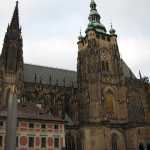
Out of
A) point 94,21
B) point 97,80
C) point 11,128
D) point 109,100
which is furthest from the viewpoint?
point 94,21

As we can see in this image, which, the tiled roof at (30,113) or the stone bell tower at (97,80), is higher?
the stone bell tower at (97,80)

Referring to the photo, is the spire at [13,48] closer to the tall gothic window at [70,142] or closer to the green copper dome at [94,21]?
the green copper dome at [94,21]

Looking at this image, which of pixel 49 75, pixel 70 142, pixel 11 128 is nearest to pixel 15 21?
pixel 49 75

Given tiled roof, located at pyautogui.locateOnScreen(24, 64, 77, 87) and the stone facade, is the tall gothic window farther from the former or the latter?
tiled roof, located at pyautogui.locateOnScreen(24, 64, 77, 87)

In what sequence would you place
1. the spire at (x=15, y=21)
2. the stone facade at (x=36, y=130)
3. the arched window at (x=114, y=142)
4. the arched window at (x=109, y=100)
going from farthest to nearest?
the spire at (x=15, y=21) → the arched window at (x=109, y=100) → the arched window at (x=114, y=142) → the stone facade at (x=36, y=130)

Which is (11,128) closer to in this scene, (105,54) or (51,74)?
(105,54)

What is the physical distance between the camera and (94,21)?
66.8 m

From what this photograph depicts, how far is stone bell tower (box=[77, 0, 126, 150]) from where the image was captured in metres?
52.7

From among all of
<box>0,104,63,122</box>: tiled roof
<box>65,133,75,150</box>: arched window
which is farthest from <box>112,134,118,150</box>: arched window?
<box>0,104,63,122</box>: tiled roof

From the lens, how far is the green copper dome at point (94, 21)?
63.8 metres

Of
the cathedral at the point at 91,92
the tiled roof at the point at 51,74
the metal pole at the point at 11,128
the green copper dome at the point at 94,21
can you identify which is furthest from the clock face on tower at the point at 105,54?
the metal pole at the point at 11,128

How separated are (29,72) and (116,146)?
86.4ft

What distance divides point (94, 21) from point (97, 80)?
59.2ft

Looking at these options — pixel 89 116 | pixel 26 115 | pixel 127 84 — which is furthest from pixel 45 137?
pixel 127 84
